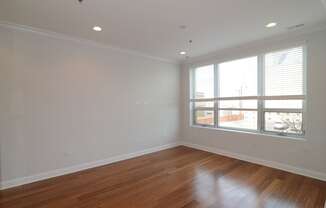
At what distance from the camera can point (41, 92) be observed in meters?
3.03

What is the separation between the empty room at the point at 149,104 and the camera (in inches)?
95.2

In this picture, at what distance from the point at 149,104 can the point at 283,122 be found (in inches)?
126

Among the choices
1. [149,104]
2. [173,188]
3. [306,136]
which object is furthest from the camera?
[149,104]

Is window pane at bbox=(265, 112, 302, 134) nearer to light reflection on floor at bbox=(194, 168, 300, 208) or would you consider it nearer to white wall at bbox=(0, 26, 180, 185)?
light reflection on floor at bbox=(194, 168, 300, 208)

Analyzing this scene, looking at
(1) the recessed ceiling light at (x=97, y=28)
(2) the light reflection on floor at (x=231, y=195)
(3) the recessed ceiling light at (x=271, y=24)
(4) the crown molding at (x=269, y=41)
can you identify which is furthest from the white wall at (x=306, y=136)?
(1) the recessed ceiling light at (x=97, y=28)

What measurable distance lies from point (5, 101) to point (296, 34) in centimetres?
540

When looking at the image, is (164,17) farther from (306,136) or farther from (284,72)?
(306,136)

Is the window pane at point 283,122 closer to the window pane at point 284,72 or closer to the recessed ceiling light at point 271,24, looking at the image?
the window pane at point 284,72

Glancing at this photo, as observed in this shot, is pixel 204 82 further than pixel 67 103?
Yes

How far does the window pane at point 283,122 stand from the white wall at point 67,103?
285 centimetres

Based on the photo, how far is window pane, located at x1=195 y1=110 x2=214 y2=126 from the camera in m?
4.89

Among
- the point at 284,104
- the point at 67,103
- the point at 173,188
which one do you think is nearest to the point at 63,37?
the point at 67,103

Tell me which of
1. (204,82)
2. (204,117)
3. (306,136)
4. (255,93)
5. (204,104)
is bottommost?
(306,136)

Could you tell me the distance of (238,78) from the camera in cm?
424
